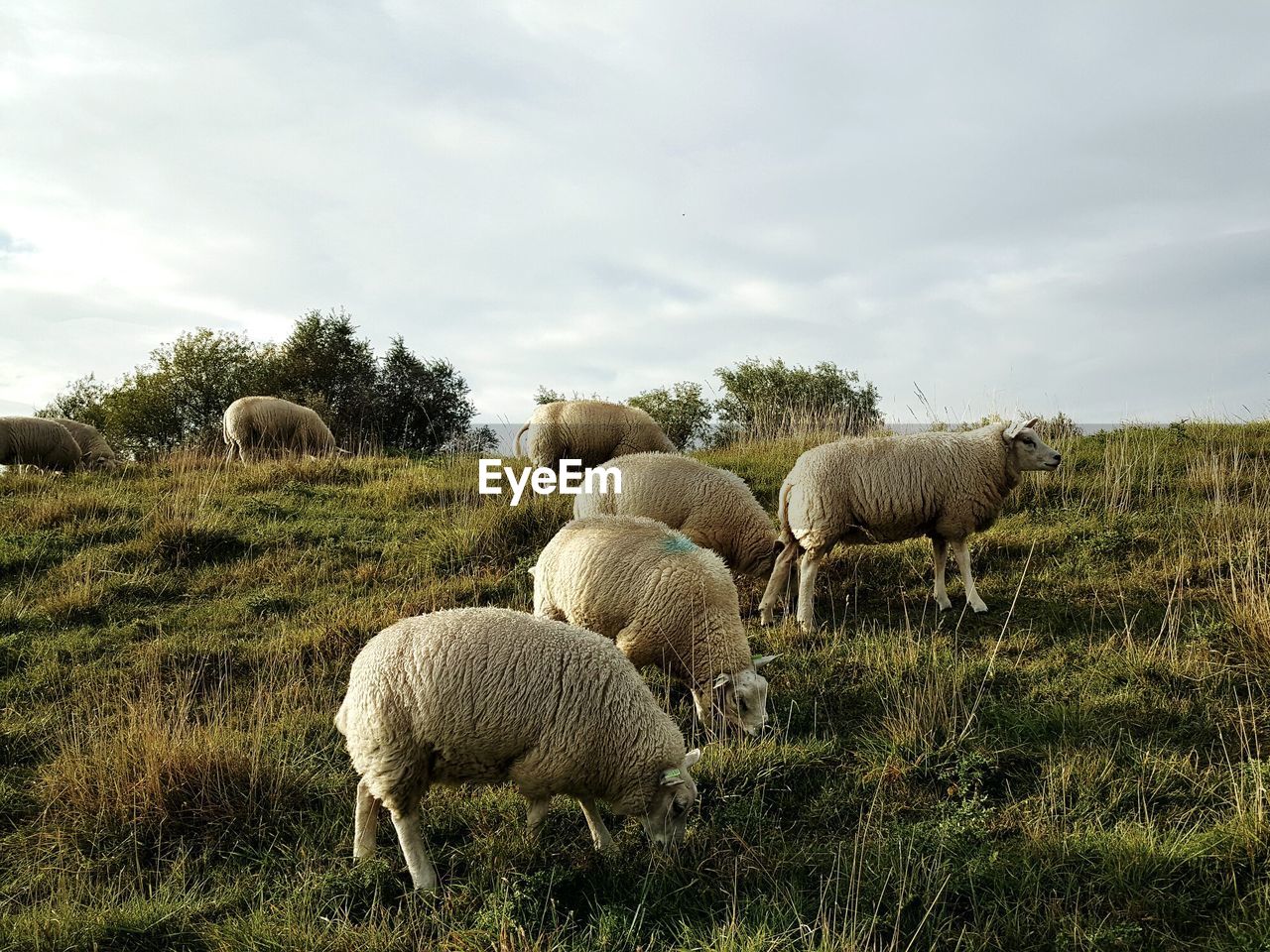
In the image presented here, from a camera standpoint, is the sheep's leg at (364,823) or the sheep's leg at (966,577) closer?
the sheep's leg at (364,823)

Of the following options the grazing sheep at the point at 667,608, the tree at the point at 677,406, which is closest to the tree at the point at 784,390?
the tree at the point at 677,406

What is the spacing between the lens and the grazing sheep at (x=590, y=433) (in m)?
13.7

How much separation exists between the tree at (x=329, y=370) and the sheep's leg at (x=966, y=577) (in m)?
24.7

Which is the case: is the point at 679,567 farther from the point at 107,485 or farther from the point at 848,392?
the point at 848,392

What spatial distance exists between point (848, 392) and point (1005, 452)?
81.2 feet

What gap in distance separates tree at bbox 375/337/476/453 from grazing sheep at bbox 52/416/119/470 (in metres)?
10.9

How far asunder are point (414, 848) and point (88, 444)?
19.1 metres

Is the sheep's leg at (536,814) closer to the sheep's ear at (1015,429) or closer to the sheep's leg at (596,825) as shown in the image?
the sheep's leg at (596,825)

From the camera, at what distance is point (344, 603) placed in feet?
28.7

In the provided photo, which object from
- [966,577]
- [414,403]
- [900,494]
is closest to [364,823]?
[900,494]

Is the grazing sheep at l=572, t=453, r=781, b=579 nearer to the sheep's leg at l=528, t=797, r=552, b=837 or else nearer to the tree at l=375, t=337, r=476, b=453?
the sheep's leg at l=528, t=797, r=552, b=837

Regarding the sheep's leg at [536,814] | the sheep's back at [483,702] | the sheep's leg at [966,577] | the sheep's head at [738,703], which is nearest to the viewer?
the sheep's back at [483,702]

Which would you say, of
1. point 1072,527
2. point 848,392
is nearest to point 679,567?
point 1072,527

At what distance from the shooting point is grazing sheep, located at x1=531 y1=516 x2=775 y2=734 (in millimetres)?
5898
